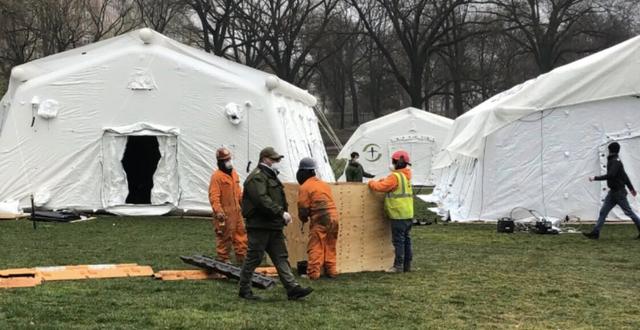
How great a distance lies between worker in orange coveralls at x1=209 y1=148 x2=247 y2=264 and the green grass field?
2.25ft

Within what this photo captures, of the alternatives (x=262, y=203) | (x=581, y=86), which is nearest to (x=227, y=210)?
(x=262, y=203)

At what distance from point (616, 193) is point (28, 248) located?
1052 cm

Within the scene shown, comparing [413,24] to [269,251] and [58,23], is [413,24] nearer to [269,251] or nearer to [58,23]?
[58,23]

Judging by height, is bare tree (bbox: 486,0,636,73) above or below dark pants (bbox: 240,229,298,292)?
above

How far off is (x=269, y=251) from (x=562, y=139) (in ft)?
34.6

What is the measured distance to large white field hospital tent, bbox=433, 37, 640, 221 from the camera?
1548 centimetres

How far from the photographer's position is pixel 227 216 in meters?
9.80

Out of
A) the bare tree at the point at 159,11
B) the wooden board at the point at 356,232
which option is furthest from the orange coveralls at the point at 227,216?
the bare tree at the point at 159,11

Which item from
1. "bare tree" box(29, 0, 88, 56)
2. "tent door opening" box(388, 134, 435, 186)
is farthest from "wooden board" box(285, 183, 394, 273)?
"bare tree" box(29, 0, 88, 56)

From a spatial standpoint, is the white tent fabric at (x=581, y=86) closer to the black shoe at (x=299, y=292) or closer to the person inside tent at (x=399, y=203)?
the person inside tent at (x=399, y=203)

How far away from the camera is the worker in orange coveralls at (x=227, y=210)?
969cm

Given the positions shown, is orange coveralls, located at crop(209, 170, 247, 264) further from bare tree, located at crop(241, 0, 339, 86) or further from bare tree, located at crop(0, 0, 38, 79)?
bare tree, located at crop(241, 0, 339, 86)

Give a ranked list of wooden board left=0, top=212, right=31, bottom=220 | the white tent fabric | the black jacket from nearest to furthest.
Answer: the black jacket < wooden board left=0, top=212, right=31, bottom=220 < the white tent fabric

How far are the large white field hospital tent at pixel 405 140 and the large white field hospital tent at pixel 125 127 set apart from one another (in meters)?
13.5
